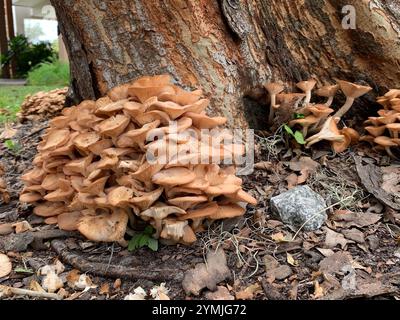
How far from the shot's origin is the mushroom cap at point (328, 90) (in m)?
3.46

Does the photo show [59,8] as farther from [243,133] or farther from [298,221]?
[298,221]

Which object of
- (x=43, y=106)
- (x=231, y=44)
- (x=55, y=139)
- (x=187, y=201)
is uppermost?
(x=231, y=44)

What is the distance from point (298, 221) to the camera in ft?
9.04

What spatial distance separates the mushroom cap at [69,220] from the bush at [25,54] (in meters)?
17.7

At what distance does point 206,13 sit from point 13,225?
6.62ft

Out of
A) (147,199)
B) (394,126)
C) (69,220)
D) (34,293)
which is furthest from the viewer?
(394,126)

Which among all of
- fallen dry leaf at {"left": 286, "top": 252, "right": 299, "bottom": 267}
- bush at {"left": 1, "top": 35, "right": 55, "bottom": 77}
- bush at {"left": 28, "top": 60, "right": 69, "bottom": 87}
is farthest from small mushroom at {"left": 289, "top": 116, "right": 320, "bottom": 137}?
bush at {"left": 1, "top": 35, "right": 55, "bottom": 77}

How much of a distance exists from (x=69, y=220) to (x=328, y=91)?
224 centimetres

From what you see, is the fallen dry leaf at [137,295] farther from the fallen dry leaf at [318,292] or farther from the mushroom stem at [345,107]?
the mushroom stem at [345,107]

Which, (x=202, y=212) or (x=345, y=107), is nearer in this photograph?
(x=202, y=212)

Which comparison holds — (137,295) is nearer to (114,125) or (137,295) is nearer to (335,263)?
(114,125)

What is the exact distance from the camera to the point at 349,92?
133 inches

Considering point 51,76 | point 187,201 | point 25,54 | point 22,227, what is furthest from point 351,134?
point 25,54

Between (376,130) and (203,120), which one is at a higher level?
(203,120)
